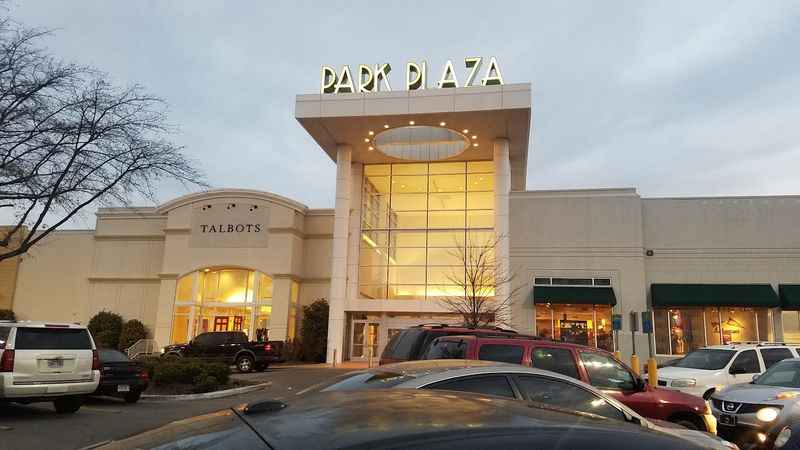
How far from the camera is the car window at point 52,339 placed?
11.9 metres

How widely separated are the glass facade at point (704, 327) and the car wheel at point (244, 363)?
20.8 meters

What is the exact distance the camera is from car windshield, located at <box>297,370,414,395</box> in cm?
552

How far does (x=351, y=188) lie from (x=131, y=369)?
2245cm

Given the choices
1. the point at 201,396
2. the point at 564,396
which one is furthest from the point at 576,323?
the point at 564,396

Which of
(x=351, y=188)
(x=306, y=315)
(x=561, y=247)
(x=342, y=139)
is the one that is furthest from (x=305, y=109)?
(x=561, y=247)

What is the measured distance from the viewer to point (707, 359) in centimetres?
1485

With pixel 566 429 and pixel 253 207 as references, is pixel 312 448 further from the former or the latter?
pixel 253 207

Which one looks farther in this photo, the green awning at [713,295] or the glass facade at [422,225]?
Result: the glass facade at [422,225]

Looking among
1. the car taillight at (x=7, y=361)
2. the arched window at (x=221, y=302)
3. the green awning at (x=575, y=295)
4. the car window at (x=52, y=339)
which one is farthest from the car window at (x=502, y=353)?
the arched window at (x=221, y=302)

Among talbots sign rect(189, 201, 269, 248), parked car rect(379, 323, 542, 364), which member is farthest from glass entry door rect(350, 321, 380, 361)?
parked car rect(379, 323, 542, 364)

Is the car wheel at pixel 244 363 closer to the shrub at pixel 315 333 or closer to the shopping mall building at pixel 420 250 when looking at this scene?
the shopping mall building at pixel 420 250

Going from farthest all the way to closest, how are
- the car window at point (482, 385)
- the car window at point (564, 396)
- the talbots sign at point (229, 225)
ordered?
the talbots sign at point (229, 225)
the car window at point (564, 396)
the car window at point (482, 385)

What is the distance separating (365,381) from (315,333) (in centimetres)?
3099

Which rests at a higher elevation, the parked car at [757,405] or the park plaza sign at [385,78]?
the park plaza sign at [385,78]
